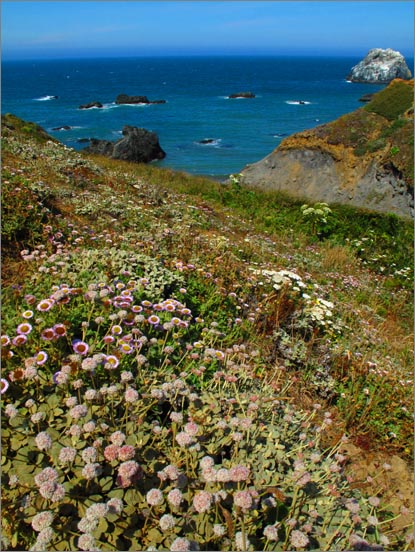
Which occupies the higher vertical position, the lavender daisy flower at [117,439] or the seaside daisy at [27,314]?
the seaside daisy at [27,314]

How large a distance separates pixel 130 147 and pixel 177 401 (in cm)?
3839

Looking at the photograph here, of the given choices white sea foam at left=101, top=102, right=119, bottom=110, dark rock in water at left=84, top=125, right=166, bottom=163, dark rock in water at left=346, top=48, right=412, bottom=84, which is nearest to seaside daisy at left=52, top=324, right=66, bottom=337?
dark rock in water at left=84, top=125, right=166, bottom=163

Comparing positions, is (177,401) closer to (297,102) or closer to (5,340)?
(5,340)

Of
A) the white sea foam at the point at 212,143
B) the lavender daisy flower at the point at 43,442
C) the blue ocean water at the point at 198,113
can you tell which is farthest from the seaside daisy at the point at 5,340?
the white sea foam at the point at 212,143

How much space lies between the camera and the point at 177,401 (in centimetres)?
302

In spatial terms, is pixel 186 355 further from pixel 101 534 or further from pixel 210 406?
pixel 101 534

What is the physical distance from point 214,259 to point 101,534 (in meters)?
4.23

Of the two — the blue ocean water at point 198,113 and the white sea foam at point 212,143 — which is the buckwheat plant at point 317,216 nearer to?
the blue ocean water at point 198,113

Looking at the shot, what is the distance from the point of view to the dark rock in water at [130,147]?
3803 cm

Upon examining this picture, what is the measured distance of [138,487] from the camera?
231 centimetres

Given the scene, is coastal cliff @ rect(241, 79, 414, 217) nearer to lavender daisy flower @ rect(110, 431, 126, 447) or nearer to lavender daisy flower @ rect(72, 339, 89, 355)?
lavender daisy flower @ rect(72, 339, 89, 355)

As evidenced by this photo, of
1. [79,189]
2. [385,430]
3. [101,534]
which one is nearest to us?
[101,534]

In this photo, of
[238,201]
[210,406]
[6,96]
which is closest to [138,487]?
[210,406]

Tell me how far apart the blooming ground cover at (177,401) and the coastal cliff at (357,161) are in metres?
13.3
